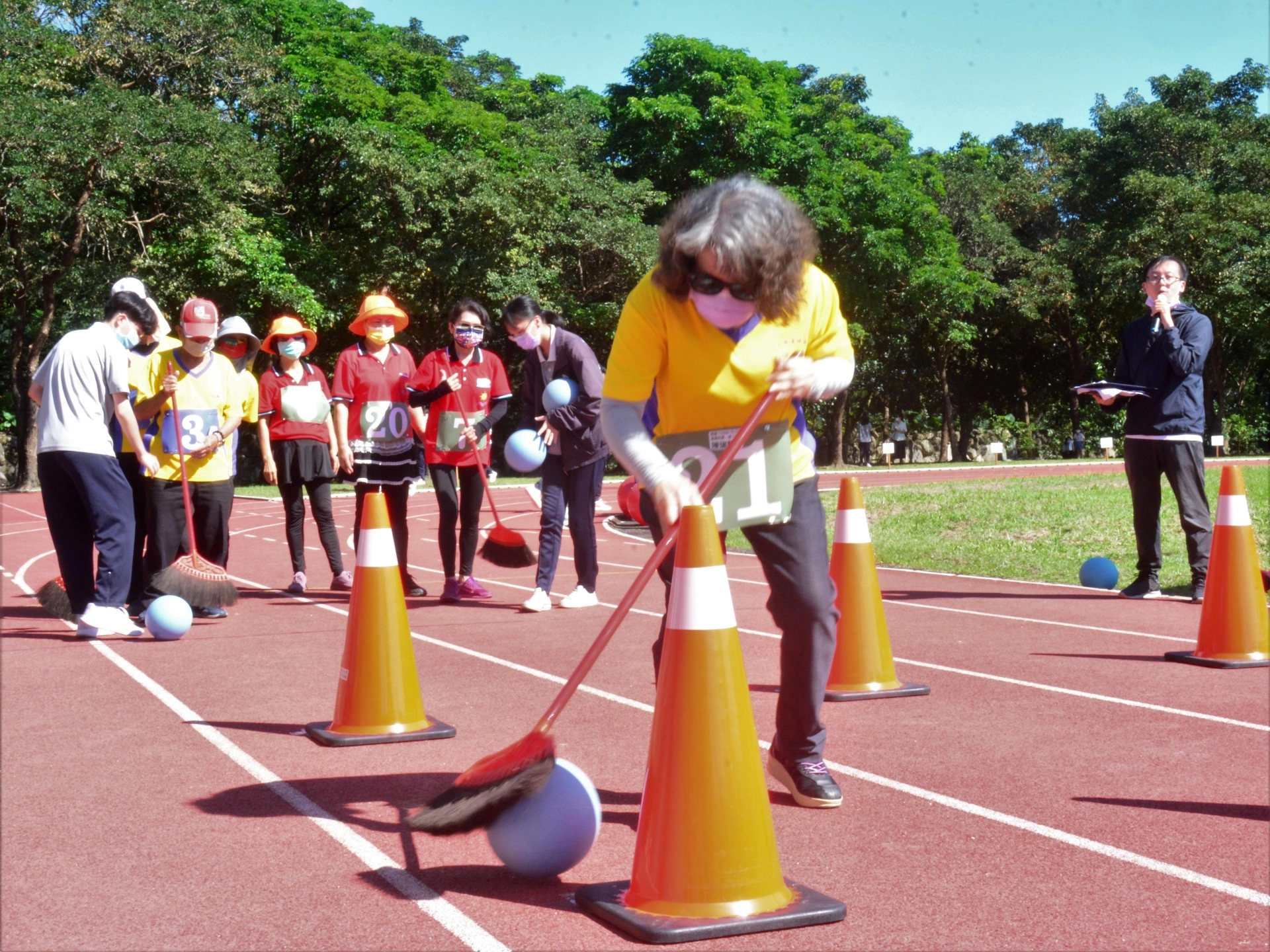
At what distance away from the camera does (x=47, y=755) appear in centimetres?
532

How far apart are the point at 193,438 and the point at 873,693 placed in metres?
4.99

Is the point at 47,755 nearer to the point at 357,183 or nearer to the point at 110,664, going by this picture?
the point at 110,664

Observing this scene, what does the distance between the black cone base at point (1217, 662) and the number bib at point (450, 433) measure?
4.92m

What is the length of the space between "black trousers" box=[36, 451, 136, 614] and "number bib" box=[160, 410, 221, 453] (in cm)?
69

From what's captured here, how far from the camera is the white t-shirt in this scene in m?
7.96

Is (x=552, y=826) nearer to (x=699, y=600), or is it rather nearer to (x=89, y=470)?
(x=699, y=600)

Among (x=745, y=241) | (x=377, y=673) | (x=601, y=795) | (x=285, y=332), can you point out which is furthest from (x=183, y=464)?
(x=745, y=241)

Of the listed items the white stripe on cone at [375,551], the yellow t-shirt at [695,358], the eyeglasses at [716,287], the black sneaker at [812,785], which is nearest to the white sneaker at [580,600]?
the white stripe on cone at [375,551]

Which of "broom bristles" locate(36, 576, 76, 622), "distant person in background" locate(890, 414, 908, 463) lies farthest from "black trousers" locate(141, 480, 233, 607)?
"distant person in background" locate(890, 414, 908, 463)


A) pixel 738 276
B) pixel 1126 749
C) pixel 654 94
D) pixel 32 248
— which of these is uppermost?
pixel 654 94

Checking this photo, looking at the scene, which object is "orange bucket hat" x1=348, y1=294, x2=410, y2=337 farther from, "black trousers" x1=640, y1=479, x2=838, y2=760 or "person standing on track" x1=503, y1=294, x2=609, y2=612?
"black trousers" x1=640, y1=479, x2=838, y2=760

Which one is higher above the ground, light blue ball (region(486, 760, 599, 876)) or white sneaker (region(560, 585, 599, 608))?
white sneaker (region(560, 585, 599, 608))

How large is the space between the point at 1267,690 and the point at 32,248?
29.3 meters

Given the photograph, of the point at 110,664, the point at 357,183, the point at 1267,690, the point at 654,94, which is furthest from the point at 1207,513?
the point at 654,94
